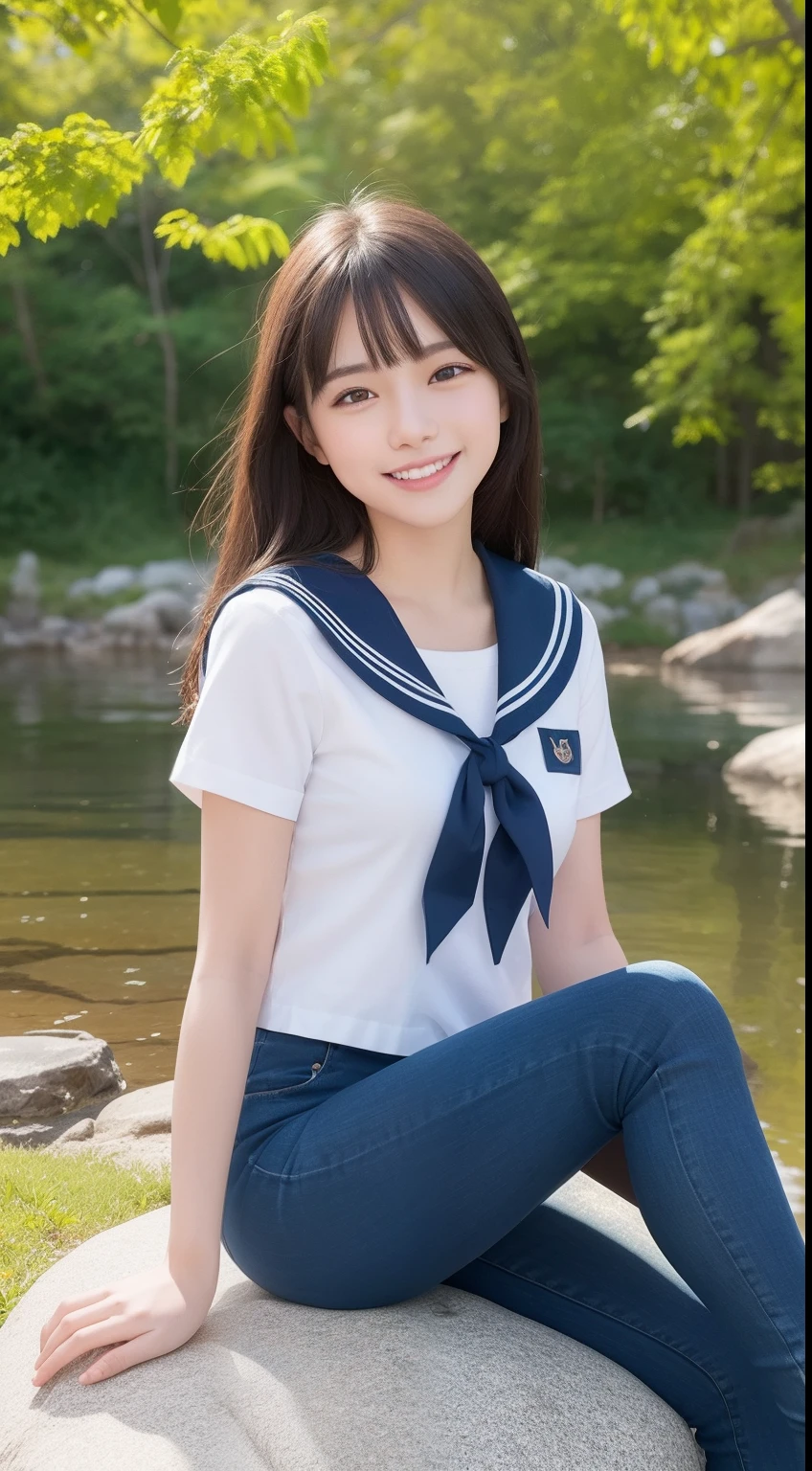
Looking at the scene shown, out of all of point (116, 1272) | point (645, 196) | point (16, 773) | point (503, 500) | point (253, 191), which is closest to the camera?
point (116, 1272)

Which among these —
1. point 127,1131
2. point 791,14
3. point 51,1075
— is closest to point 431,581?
point 127,1131

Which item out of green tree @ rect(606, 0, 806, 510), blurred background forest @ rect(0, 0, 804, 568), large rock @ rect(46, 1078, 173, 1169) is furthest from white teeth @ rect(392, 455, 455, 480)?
blurred background forest @ rect(0, 0, 804, 568)

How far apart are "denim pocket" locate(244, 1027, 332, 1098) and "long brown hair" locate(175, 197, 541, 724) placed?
0.53 metres

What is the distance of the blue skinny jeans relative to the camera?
1568 mm

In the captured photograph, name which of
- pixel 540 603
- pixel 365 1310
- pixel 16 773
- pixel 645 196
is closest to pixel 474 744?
pixel 540 603

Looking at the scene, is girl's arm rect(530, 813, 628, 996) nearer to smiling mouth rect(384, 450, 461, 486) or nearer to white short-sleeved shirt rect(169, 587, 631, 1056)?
white short-sleeved shirt rect(169, 587, 631, 1056)

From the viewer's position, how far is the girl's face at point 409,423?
6.39 ft

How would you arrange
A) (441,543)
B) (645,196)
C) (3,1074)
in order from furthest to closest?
(645,196)
(3,1074)
(441,543)

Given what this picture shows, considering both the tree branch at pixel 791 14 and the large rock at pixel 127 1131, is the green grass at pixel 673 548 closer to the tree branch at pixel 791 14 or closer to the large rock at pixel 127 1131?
the tree branch at pixel 791 14

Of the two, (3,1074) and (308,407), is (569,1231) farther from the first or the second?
(3,1074)

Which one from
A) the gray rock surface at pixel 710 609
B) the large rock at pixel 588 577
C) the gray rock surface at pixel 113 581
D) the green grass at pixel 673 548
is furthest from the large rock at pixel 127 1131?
the green grass at pixel 673 548

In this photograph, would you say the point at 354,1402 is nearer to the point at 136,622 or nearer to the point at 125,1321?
the point at 125,1321

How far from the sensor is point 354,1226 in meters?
1.69

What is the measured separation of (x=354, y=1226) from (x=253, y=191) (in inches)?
707
